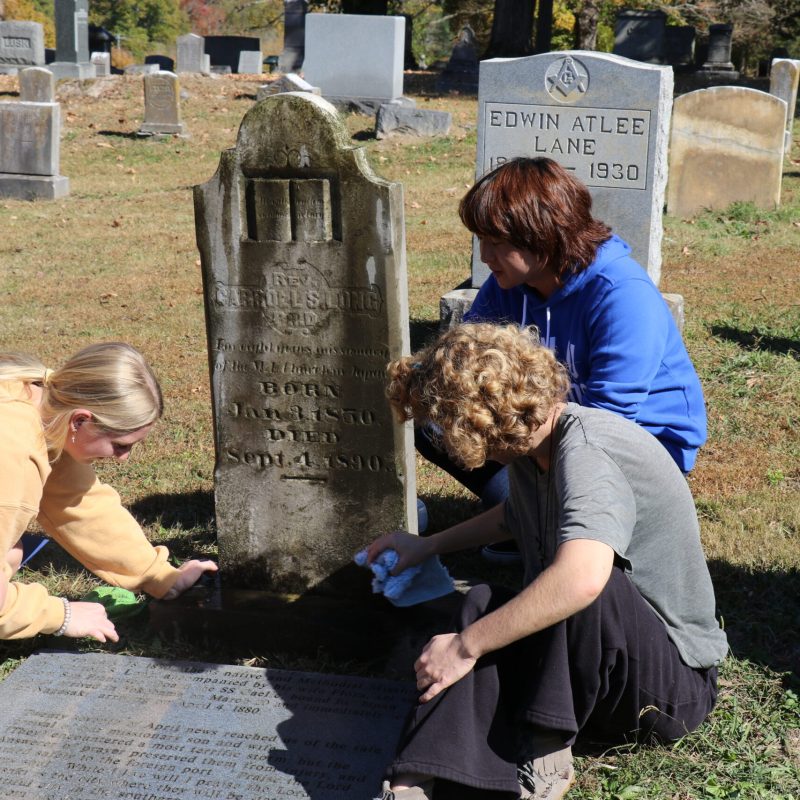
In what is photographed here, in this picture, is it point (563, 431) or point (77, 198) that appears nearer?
Answer: point (563, 431)

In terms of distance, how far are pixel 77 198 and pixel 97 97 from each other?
7792mm

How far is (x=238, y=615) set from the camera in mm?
3506

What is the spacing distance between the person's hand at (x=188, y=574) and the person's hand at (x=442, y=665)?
1421mm

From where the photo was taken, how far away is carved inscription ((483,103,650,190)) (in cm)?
593

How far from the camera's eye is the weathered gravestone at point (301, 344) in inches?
123

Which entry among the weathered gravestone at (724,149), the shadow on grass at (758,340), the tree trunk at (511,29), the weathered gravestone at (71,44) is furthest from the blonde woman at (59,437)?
the tree trunk at (511,29)

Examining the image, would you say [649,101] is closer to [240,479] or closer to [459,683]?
[240,479]

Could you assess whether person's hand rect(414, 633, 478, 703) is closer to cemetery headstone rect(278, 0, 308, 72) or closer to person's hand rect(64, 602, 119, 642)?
person's hand rect(64, 602, 119, 642)

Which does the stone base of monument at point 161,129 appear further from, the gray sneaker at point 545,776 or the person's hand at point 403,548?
the gray sneaker at point 545,776

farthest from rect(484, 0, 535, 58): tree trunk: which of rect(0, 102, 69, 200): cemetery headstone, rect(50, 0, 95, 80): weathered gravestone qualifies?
rect(0, 102, 69, 200): cemetery headstone

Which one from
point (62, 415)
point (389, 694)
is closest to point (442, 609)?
point (389, 694)

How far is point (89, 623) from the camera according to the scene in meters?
3.14

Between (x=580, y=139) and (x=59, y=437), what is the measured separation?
408 centimetres

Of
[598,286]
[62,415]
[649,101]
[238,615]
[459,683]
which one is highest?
[649,101]
